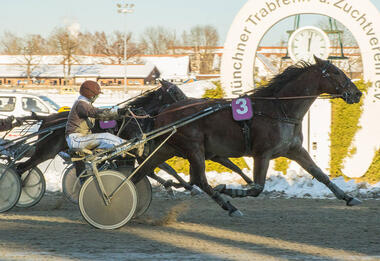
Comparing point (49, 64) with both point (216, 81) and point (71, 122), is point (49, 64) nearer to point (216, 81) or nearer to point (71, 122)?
point (216, 81)

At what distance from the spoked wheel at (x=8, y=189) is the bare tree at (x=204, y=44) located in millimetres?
51310

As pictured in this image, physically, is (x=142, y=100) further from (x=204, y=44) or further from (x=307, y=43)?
(x=204, y=44)

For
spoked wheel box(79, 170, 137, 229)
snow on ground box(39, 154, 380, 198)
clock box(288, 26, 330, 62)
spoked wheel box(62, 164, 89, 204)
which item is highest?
clock box(288, 26, 330, 62)

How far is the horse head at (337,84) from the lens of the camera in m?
7.55

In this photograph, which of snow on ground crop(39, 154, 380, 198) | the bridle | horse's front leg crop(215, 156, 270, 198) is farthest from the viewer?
snow on ground crop(39, 154, 380, 198)

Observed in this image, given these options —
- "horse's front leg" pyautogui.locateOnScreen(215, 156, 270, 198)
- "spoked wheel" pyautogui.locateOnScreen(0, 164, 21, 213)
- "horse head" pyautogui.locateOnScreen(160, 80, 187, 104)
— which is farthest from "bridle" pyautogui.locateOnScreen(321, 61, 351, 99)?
"spoked wheel" pyautogui.locateOnScreen(0, 164, 21, 213)

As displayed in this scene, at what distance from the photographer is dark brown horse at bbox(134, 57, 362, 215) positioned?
288 inches

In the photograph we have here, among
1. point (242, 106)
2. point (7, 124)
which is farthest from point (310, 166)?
point (7, 124)

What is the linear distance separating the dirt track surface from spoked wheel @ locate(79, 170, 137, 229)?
130mm

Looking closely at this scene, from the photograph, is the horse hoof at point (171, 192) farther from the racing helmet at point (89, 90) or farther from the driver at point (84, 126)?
the racing helmet at point (89, 90)

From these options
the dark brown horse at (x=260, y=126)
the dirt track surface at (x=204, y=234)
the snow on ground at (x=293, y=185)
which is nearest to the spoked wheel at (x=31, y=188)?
the dirt track surface at (x=204, y=234)

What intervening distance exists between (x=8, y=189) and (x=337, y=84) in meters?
4.53

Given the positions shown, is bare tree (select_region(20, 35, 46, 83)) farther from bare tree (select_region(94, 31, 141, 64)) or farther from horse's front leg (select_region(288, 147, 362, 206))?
horse's front leg (select_region(288, 147, 362, 206))

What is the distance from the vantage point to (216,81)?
12.1 m
